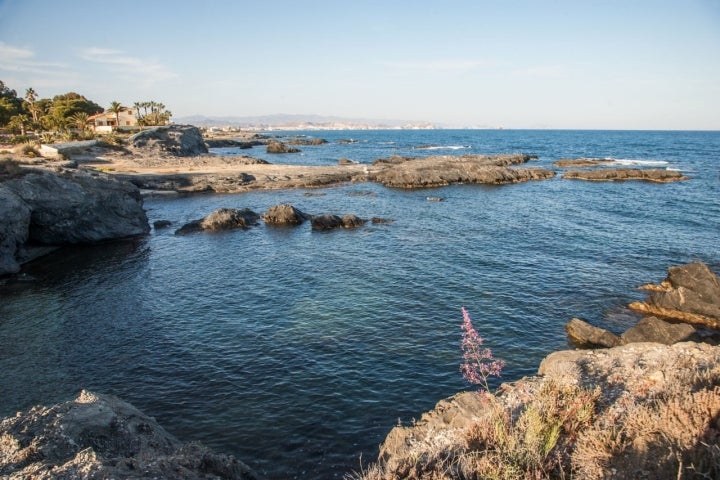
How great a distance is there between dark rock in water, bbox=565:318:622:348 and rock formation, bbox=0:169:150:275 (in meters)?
42.7

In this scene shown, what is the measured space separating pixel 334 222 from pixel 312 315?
2515 cm

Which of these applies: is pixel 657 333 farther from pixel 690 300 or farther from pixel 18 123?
pixel 18 123

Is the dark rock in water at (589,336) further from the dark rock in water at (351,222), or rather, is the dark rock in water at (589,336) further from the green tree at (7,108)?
the green tree at (7,108)

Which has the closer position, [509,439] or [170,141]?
[509,439]

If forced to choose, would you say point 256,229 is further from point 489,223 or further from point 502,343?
point 502,343

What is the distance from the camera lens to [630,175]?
88.9 meters

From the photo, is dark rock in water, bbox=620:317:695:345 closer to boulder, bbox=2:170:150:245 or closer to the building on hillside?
boulder, bbox=2:170:150:245

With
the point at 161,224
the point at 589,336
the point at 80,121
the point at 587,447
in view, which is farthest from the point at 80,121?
the point at 587,447

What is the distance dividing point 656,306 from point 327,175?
6680 cm

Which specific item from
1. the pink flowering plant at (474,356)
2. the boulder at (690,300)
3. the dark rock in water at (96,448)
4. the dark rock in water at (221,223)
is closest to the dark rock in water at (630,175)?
the boulder at (690,300)

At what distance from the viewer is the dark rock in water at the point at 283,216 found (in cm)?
5462

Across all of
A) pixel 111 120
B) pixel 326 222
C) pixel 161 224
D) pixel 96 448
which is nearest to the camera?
pixel 96 448

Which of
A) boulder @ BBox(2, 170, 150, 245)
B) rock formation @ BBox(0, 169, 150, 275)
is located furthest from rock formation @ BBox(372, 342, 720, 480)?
boulder @ BBox(2, 170, 150, 245)

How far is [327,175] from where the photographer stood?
287 ft
